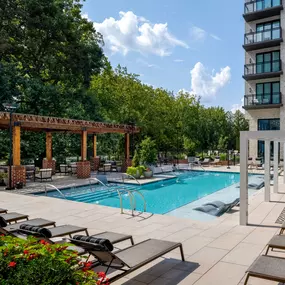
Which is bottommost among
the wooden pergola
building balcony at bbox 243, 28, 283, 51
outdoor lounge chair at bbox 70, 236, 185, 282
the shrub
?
outdoor lounge chair at bbox 70, 236, 185, 282

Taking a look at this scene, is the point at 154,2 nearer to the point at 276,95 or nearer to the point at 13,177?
the point at 13,177

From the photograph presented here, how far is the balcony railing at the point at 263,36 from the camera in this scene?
2612 centimetres

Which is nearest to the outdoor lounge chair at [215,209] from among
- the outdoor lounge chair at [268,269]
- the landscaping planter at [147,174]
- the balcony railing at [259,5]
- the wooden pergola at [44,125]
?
the outdoor lounge chair at [268,269]

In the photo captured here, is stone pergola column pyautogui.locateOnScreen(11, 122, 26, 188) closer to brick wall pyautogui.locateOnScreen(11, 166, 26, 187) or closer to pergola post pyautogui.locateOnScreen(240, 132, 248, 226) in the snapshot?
brick wall pyautogui.locateOnScreen(11, 166, 26, 187)

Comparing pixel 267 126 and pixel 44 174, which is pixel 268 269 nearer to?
pixel 44 174

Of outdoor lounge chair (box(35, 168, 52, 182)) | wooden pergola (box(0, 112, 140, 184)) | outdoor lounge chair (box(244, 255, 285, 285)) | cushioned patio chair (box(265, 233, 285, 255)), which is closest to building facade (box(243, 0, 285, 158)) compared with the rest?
wooden pergola (box(0, 112, 140, 184))

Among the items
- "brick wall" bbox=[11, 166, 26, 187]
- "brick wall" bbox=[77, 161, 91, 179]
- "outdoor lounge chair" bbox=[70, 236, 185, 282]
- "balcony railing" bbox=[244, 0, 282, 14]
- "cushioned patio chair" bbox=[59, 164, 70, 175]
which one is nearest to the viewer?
"outdoor lounge chair" bbox=[70, 236, 185, 282]

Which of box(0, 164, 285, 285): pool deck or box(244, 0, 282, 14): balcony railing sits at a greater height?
box(244, 0, 282, 14): balcony railing

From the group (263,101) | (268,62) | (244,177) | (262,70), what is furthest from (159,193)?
(268,62)

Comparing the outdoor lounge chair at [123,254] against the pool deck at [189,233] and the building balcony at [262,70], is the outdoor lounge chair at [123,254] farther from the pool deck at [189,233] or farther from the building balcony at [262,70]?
the building balcony at [262,70]

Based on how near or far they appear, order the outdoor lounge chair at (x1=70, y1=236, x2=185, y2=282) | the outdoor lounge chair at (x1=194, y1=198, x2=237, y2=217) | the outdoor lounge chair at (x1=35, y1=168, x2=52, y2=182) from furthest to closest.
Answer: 1. the outdoor lounge chair at (x1=35, y1=168, x2=52, y2=182)
2. the outdoor lounge chair at (x1=194, y1=198, x2=237, y2=217)
3. the outdoor lounge chair at (x1=70, y1=236, x2=185, y2=282)

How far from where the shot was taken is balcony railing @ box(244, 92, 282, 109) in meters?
26.2

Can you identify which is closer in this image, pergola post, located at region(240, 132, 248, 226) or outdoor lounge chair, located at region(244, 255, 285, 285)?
outdoor lounge chair, located at region(244, 255, 285, 285)

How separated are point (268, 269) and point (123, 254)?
6.23 ft
